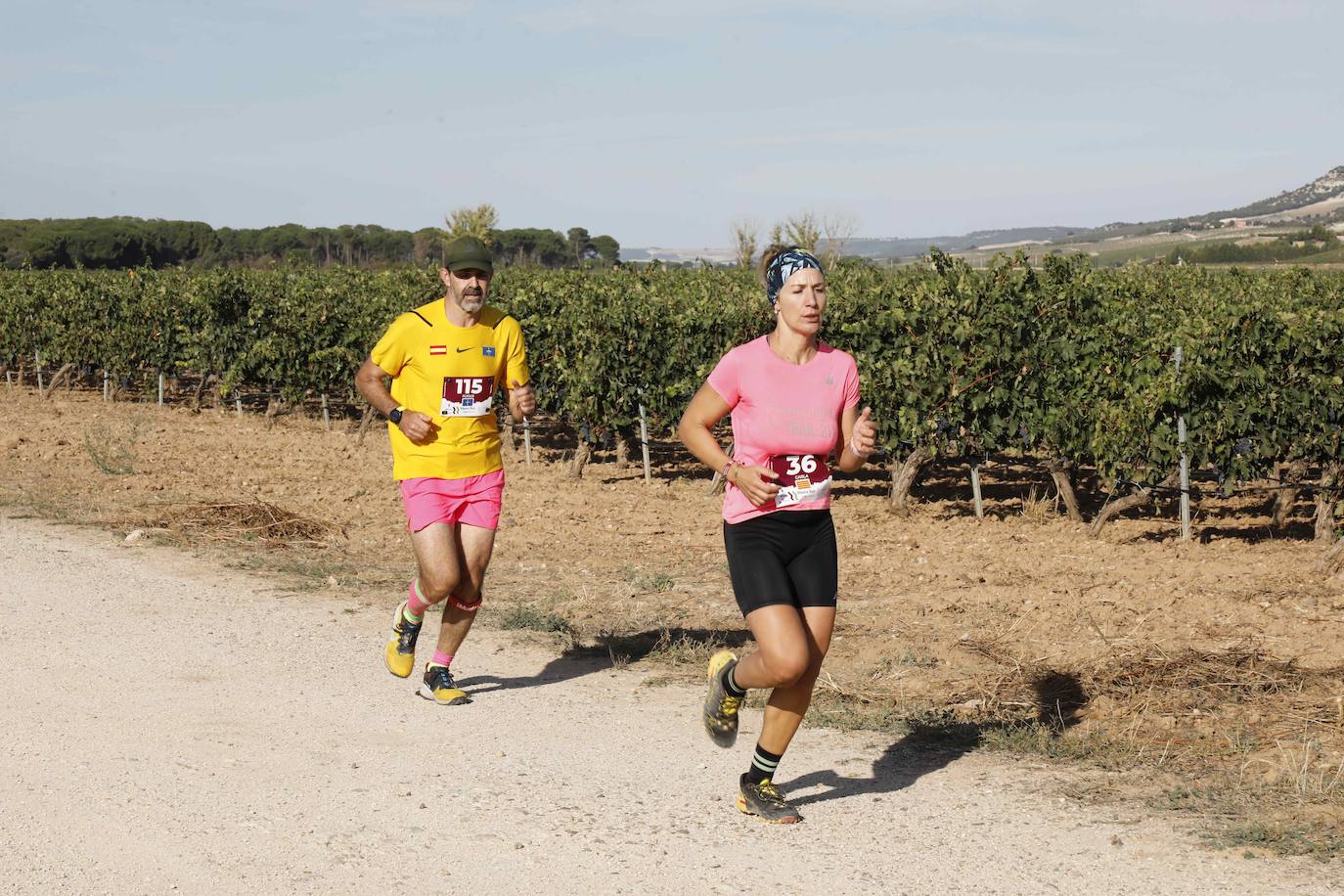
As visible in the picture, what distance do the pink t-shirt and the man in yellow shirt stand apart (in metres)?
1.68

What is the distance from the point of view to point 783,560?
16.1 feet

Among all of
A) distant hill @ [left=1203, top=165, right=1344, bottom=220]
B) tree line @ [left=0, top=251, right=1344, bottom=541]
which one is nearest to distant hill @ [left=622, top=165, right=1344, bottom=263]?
distant hill @ [left=1203, top=165, right=1344, bottom=220]

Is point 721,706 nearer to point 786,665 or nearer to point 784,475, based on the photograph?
point 786,665

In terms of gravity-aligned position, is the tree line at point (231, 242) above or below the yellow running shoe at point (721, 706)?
above

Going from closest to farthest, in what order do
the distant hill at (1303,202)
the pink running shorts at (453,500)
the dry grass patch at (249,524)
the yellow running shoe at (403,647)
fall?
the pink running shorts at (453,500) < the yellow running shoe at (403,647) < the dry grass patch at (249,524) < the distant hill at (1303,202)

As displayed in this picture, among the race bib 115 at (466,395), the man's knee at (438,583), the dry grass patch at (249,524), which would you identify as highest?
the race bib 115 at (466,395)

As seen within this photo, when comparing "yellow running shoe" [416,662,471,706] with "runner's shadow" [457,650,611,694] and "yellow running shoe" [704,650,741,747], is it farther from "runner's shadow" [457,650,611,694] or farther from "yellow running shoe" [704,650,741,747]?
"yellow running shoe" [704,650,741,747]

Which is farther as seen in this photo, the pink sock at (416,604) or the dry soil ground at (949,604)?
the pink sock at (416,604)

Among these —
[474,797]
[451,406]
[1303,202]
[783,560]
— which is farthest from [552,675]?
[1303,202]

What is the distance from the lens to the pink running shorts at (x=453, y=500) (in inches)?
256

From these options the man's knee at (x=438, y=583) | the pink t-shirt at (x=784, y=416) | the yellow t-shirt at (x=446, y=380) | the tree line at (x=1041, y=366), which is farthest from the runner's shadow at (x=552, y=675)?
the tree line at (x=1041, y=366)

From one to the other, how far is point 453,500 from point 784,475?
2188 millimetres

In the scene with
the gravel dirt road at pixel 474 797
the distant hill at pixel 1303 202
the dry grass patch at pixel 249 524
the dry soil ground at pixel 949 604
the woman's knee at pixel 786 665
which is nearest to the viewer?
the gravel dirt road at pixel 474 797

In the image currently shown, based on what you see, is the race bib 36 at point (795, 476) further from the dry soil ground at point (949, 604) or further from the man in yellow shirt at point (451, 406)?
the man in yellow shirt at point (451, 406)
